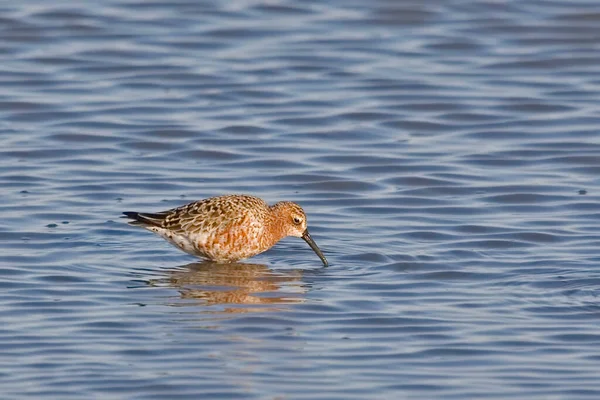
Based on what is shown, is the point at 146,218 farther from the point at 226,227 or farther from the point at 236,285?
the point at 236,285

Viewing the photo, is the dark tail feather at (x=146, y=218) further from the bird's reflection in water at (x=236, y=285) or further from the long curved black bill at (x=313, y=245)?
the long curved black bill at (x=313, y=245)

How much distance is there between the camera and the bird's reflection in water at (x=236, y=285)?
1194cm

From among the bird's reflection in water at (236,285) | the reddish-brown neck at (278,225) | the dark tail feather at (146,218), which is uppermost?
the dark tail feather at (146,218)

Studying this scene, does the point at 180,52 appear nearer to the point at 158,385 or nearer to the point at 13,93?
the point at 13,93

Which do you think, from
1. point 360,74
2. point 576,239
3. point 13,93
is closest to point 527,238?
point 576,239

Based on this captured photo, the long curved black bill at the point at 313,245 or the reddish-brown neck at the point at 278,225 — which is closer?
the long curved black bill at the point at 313,245

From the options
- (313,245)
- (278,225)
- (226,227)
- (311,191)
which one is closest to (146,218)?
(226,227)

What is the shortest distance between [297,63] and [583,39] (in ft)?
15.5

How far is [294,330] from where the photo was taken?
11.1 metres

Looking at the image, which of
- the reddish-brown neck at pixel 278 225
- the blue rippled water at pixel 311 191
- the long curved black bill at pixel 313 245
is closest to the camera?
the blue rippled water at pixel 311 191

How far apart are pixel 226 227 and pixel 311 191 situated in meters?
3.08

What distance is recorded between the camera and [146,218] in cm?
1341

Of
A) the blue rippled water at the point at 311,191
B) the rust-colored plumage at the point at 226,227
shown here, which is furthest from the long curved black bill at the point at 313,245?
the blue rippled water at the point at 311,191

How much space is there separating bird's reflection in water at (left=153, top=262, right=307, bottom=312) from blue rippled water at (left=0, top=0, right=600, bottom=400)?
0.04 meters
